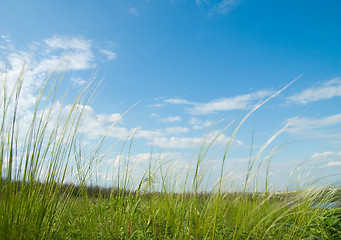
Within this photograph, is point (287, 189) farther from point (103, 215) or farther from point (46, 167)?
point (46, 167)

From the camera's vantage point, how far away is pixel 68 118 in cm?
223

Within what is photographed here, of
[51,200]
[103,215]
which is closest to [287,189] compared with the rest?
[103,215]

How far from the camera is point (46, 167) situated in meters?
2.15

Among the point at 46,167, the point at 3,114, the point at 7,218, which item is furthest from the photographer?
A: the point at 46,167

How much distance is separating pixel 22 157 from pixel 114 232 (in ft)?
3.54

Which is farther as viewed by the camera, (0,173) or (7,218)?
(0,173)

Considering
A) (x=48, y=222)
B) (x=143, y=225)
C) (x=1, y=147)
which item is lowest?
(x=143, y=225)

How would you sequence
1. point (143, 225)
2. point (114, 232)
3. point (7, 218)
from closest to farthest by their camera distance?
point (7, 218) → point (114, 232) → point (143, 225)

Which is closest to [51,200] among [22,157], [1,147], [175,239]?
[22,157]

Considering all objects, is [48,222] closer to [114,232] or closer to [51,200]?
[51,200]

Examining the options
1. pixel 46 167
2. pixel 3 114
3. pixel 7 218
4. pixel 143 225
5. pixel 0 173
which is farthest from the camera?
pixel 143 225

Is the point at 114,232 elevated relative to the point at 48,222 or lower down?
lower down

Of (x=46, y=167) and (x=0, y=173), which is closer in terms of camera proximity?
(x=0, y=173)

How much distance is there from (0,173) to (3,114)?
419mm
